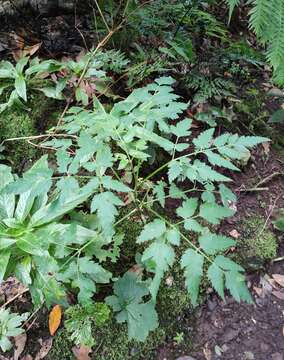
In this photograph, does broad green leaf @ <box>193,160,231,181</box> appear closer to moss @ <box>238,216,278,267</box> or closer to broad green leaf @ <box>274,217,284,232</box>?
moss @ <box>238,216,278,267</box>

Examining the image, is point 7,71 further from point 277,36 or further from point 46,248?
point 277,36

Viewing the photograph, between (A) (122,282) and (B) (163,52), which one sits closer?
(A) (122,282)

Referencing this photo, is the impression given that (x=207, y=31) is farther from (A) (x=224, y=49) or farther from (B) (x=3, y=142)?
(B) (x=3, y=142)

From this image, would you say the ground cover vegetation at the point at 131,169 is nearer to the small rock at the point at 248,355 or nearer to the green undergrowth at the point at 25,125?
the green undergrowth at the point at 25,125

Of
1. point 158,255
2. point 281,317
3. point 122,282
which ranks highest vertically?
point 158,255

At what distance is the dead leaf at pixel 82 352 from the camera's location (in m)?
2.26

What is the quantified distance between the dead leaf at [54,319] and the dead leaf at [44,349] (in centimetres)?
4

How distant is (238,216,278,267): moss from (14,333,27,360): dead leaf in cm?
147

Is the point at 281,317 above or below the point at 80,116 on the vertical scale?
below

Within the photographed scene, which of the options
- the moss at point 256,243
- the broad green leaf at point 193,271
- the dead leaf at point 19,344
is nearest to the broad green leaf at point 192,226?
the broad green leaf at point 193,271

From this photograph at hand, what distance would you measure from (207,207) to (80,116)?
899mm

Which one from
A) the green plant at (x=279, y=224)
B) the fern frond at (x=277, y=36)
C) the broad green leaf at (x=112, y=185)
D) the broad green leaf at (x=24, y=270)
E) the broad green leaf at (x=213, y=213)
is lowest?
the green plant at (x=279, y=224)

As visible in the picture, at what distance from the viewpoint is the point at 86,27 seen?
3395 mm

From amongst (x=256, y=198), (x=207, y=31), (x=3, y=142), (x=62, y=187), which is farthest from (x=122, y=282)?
(x=207, y=31)
